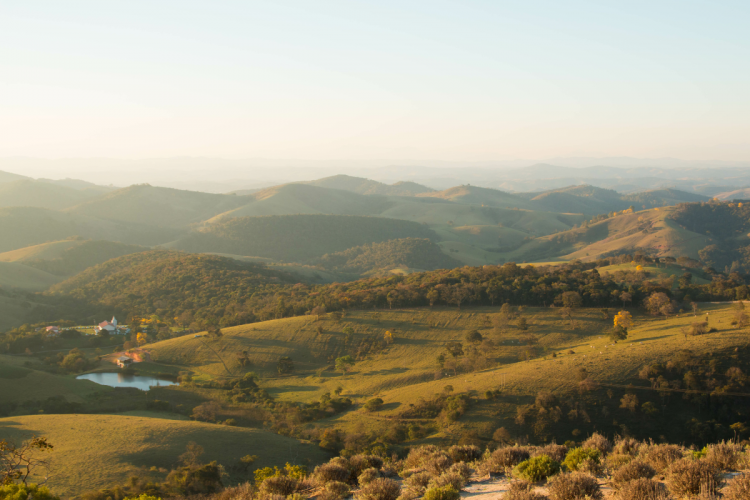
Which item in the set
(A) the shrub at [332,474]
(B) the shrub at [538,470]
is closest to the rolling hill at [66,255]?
(A) the shrub at [332,474]

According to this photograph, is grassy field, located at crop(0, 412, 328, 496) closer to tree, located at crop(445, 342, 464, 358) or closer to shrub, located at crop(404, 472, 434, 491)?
shrub, located at crop(404, 472, 434, 491)

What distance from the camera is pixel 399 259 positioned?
182 metres

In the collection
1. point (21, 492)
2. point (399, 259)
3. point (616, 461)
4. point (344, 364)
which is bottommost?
point (344, 364)

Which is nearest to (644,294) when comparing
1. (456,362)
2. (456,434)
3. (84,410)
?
(456,362)

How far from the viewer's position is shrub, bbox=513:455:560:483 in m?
14.9

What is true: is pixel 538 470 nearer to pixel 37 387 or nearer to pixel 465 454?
pixel 465 454

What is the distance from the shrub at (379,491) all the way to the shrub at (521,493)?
3.46 metres

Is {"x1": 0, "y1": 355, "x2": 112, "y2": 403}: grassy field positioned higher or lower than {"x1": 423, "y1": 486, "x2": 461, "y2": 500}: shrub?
lower

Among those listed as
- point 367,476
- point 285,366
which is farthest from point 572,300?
point 367,476

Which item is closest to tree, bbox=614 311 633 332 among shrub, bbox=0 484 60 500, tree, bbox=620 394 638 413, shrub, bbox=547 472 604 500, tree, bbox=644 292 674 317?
tree, bbox=644 292 674 317

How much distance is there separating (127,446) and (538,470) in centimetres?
2969

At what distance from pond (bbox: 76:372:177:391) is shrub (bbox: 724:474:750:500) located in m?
59.5

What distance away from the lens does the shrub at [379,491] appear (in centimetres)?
1455

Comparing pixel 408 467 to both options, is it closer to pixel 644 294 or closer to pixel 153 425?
pixel 153 425
